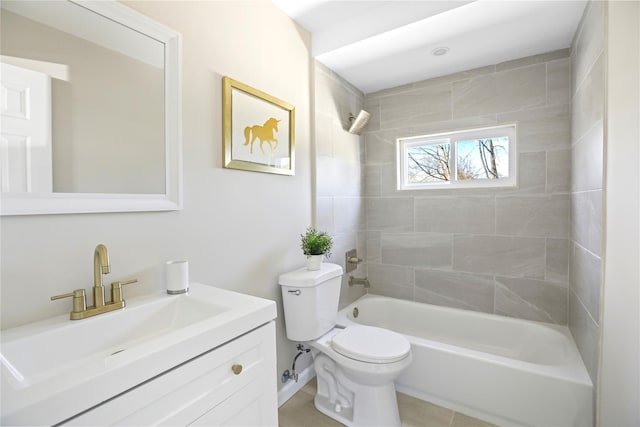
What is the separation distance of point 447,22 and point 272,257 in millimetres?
1790

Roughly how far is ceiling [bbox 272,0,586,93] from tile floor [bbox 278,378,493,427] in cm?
236

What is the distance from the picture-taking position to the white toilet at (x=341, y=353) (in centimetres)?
158

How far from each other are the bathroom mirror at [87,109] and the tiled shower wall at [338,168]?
1139 mm

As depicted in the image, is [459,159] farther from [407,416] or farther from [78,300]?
[78,300]

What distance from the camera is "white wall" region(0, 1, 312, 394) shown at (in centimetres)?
96

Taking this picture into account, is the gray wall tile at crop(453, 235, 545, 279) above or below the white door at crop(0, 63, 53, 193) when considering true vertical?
below

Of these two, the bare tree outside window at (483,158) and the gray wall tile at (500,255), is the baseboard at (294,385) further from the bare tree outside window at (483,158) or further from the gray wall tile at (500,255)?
the bare tree outside window at (483,158)

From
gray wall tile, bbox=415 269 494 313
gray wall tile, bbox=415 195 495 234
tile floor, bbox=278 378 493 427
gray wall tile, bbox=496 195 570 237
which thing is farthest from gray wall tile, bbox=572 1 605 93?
tile floor, bbox=278 378 493 427

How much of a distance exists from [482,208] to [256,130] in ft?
6.13

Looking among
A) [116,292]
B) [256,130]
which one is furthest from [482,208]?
[116,292]

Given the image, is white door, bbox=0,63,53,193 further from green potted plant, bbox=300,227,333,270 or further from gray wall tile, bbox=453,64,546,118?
gray wall tile, bbox=453,64,546,118

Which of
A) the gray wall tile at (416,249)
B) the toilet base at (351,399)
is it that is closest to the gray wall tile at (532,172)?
the gray wall tile at (416,249)

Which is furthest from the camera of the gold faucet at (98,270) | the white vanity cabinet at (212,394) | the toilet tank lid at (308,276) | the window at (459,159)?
the window at (459,159)

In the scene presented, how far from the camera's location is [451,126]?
8.15 ft
